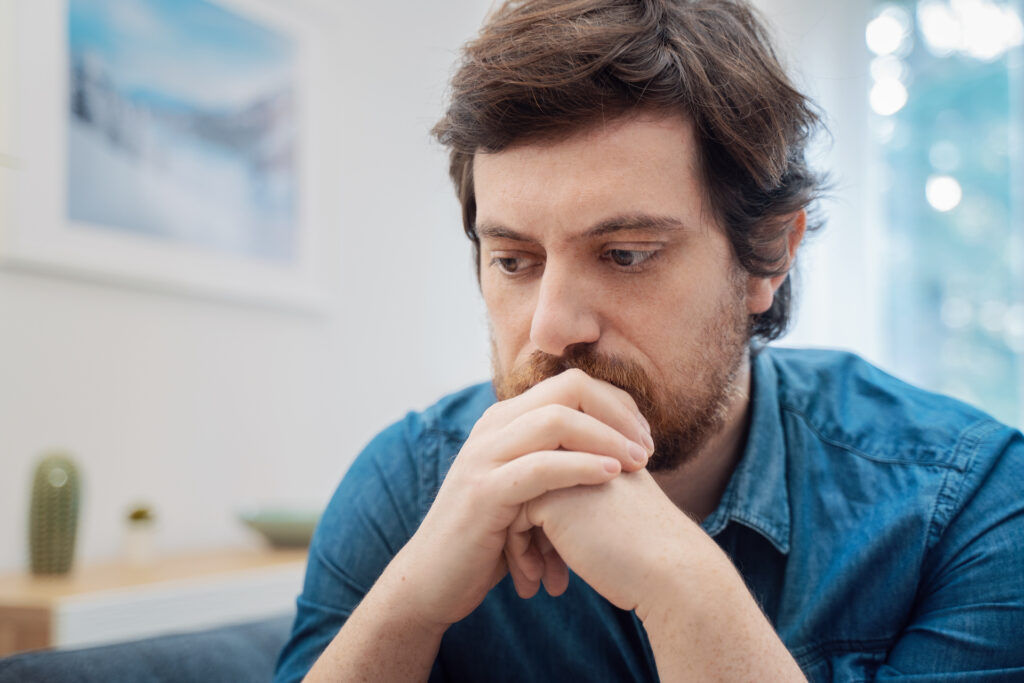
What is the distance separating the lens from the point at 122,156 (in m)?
2.31

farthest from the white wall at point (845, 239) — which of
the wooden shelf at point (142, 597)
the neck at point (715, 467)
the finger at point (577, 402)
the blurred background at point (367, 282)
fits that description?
the finger at point (577, 402)

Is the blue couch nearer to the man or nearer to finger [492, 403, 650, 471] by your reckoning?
→ the man

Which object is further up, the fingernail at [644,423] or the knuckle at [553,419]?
the knuckle at [553,419]

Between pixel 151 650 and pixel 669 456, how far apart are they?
0.64 meters

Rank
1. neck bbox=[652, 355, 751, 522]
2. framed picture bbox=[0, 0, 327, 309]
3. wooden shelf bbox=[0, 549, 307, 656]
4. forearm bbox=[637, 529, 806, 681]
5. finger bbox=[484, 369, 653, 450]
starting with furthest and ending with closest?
1. framed picture bbox=[0, 0, 327, 309]
2. wooden shelf bbox=[0, 549, 307, 656]
3. neck bbox=[652, 355, 751, 522]
4. finger bbox=[484, 369, 653, 450]
5. forearm bbox=[637, 529, 806, 681]

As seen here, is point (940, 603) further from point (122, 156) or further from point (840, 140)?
point (840, 140)

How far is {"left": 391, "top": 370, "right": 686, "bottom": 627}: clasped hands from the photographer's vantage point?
0.88 meters

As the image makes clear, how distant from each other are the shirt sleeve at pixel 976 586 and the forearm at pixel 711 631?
0.22 meters

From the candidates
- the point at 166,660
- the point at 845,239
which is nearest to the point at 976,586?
the point at 166,660

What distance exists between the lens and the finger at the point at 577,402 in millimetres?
942

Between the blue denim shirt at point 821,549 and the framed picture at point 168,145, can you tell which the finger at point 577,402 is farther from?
the framed picture at point 168,145

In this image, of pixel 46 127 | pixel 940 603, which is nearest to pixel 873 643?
pixel 940 603

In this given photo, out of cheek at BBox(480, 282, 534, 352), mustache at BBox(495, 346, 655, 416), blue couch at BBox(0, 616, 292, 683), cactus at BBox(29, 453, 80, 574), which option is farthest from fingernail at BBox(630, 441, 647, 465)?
cactus at BBox(29, 453, 80, 574)

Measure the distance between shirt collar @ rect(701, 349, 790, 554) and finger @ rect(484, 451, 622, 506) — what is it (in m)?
0.32
